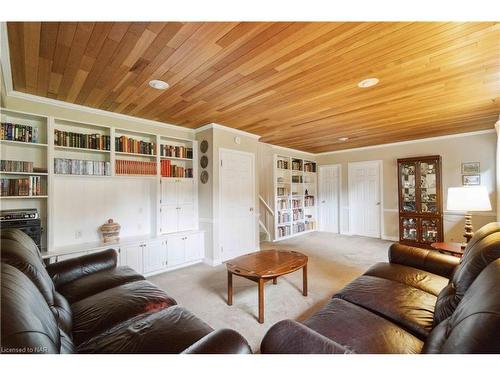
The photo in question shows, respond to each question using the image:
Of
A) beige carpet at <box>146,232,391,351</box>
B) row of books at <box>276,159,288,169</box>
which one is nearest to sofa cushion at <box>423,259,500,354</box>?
beige carpet at <box>146,232,391,351</box>

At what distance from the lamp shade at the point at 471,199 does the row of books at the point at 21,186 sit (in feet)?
15.7

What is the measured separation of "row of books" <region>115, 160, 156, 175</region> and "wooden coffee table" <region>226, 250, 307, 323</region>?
6.41ft

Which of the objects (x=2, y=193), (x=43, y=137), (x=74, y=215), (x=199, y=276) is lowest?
(x=199, y=276)

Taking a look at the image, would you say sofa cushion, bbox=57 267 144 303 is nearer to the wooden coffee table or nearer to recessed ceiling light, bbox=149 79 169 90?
the wooden coffee table

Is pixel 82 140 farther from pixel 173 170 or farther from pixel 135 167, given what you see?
pixel 173 170

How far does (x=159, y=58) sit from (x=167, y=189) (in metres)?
2.14

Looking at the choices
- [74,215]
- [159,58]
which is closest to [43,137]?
[74,215]

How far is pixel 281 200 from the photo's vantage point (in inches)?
221

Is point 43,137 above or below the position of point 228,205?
above

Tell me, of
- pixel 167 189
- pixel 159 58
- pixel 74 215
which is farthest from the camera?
pixel 167 189

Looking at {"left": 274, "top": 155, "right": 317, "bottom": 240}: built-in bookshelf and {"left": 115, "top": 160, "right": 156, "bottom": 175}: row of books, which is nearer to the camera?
{"left": 115, "top": 160, "right": 156, "bottom": 175}: row of books

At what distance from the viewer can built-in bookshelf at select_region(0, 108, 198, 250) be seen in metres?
2.41

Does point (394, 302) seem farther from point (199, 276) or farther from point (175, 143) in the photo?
point (175, 143)

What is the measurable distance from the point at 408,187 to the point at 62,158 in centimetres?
610
